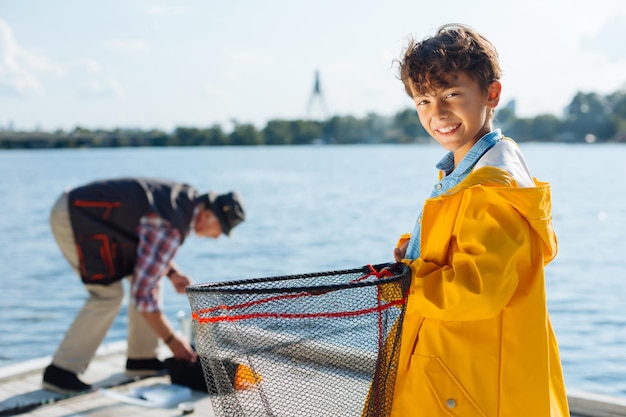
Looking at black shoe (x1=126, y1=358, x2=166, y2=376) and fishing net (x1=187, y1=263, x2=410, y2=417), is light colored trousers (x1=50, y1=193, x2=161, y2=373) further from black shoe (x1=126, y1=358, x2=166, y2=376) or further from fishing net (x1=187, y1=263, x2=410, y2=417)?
fishing net (x1=187, y1=263, x2=410, y2=417)

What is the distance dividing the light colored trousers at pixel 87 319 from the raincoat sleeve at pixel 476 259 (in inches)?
116

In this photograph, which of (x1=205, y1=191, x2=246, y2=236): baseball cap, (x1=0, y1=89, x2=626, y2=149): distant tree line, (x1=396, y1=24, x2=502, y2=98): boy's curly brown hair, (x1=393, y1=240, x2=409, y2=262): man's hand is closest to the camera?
(x1=396, y1=24, x2=502, y2=98): boy's curly brown hair

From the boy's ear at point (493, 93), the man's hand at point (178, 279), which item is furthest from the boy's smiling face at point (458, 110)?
the man's hand at point (178, 279)

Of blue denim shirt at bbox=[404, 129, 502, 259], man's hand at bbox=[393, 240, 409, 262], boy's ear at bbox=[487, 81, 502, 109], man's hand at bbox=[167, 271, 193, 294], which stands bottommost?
man's hand at bbox=[167, 271, 193, 294]

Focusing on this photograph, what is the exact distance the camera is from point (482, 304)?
172 cm

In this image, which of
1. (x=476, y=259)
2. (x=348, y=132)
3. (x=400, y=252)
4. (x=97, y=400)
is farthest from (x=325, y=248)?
(x=348, y=132)

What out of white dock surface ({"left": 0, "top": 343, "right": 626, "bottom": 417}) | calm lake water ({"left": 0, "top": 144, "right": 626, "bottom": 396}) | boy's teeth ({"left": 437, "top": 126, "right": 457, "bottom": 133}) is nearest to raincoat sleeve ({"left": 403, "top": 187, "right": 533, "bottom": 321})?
boy's teeth ({"left": 437, "top": 126, "right": 457, "bottom": 133})

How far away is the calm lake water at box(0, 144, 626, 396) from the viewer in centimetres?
962

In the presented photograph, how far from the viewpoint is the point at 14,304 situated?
39.7ft

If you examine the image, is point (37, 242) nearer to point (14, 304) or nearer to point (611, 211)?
point (14, 304)

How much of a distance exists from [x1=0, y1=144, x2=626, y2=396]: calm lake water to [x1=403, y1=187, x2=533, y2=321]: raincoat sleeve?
19.6 feet

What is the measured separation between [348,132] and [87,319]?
2640 inches

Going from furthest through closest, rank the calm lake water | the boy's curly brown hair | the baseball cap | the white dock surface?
the calm lake water, the baseball cap, the white dock surface, the boy's curly brown hair

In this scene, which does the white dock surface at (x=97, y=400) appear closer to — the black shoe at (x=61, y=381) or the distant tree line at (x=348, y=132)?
the black shoe at (x=61, y=381)
